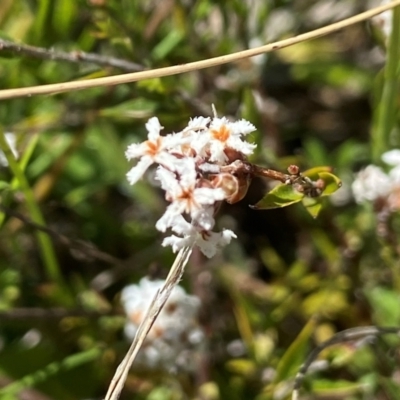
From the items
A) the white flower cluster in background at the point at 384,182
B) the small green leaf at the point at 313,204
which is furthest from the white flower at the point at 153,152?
the white flower cluster in background at the point at 384,182

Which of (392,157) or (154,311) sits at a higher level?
(392,157)

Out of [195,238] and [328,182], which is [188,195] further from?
[328,182]

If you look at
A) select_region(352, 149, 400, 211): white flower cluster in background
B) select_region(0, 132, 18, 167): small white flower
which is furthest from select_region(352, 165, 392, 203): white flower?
select_region(0, 132, 18, 167): small white flower

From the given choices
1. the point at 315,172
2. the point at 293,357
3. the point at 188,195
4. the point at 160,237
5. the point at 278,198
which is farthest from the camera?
the point at 160,237

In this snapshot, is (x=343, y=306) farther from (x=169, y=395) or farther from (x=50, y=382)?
(x=50, y=382)

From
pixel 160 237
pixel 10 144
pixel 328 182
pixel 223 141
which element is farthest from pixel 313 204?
pixel 160 237

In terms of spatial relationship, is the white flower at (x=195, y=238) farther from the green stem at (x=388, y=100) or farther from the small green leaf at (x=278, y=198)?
the green stem at (x=388, y=100)

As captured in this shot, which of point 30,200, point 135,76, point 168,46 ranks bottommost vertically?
point 135,76
